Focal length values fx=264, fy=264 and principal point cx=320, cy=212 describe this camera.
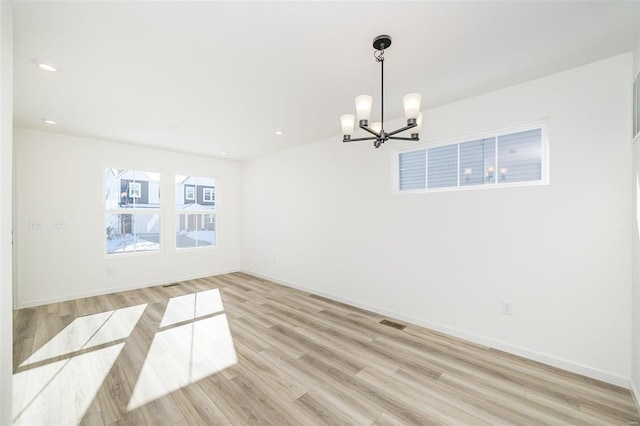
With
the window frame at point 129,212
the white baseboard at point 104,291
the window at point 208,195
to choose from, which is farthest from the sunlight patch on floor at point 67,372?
the window at point 208,195

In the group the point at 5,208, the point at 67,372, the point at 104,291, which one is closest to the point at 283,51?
the point at 5,208

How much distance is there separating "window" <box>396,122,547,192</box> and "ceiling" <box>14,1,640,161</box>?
1.76 ft

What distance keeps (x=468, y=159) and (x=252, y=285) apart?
429 cm

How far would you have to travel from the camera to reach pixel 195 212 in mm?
5945

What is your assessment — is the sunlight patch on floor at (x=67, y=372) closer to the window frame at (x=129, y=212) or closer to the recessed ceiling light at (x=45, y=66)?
the window frame at (x=129, y=212)

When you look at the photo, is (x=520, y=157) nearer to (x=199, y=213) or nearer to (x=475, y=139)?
(x=475, y=139)

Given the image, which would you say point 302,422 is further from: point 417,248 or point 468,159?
point 468,159

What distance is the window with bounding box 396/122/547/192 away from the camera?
105 inches

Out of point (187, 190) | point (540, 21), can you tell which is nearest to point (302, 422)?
point (540, 21)

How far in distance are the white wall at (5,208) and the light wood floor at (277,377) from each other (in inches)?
21.5

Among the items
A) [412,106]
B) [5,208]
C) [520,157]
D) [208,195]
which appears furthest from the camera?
[208,195]

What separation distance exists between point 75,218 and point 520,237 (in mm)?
6349

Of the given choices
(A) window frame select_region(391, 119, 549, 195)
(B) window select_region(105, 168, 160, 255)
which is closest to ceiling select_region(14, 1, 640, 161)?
(A) window frame select_region(391, 119, 549, 195)

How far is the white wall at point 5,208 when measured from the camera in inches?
56.5
